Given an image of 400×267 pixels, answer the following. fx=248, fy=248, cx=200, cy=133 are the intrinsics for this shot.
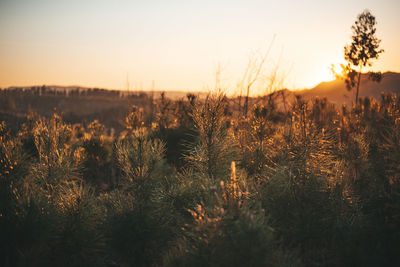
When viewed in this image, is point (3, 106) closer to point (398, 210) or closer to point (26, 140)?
point (26, 140)

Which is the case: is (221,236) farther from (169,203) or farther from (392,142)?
(392,142)

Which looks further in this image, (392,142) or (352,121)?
(352,121)

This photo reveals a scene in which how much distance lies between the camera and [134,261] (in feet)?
12.1

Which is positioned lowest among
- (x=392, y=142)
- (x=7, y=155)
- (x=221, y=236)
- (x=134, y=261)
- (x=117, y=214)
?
(x=134, y=261)

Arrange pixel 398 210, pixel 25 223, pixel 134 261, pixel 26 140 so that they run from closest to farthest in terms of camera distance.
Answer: pixel 398 210
pixel 25 223
pixel 134 261
pixel 26 140

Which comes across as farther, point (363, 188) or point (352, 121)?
point (352, 121)

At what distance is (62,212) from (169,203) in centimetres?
164

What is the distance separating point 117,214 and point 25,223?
119 centimetres

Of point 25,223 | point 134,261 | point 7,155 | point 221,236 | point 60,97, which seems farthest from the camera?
point 60,97

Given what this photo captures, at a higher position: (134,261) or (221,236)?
(221,236)

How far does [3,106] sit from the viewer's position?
36281 mm

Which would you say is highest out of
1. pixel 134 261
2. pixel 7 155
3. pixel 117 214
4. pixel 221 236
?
pixel 7 155

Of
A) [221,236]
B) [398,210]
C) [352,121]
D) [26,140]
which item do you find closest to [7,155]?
[221,236]

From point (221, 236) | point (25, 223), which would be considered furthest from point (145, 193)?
point (221, 236)
